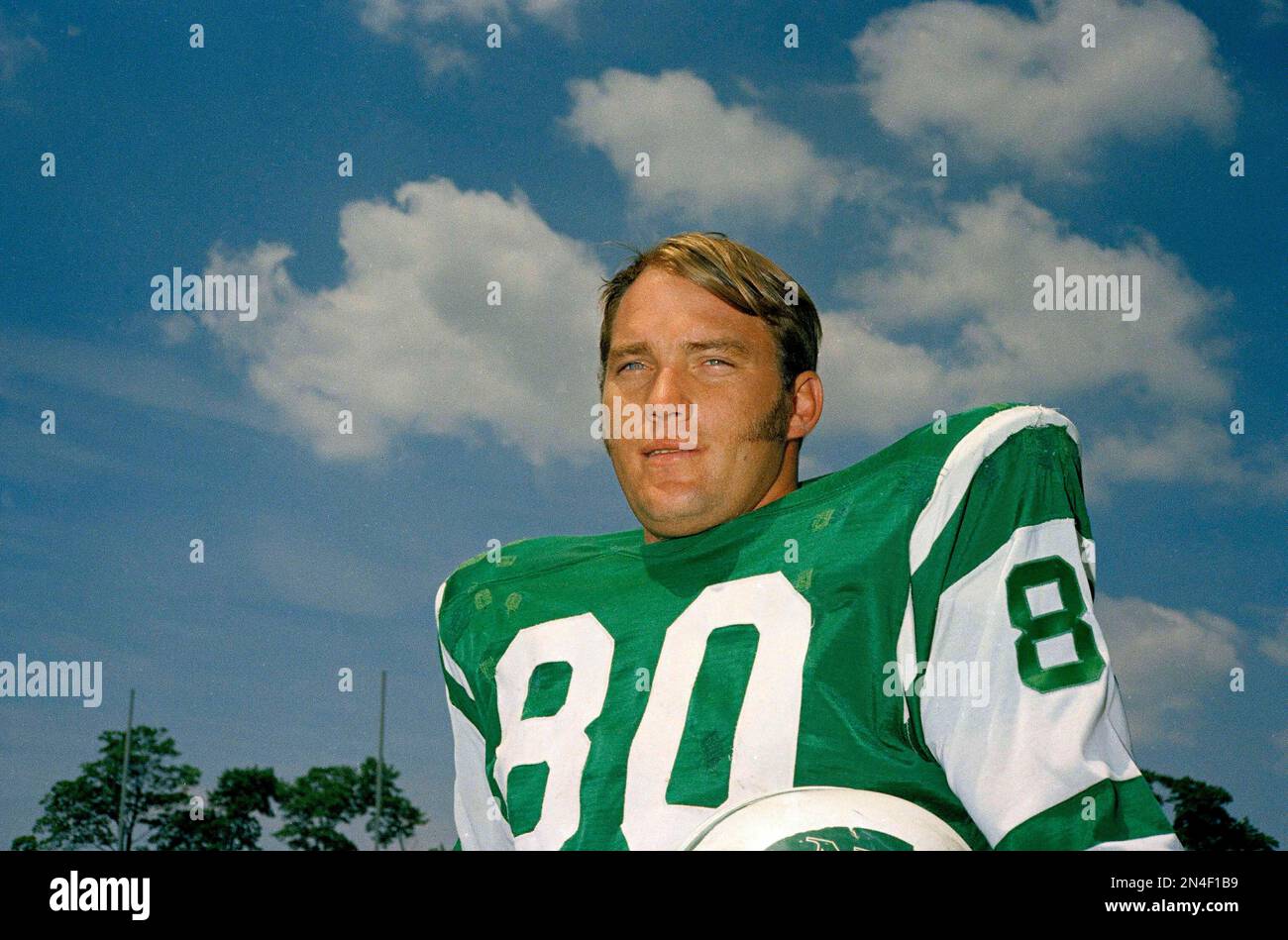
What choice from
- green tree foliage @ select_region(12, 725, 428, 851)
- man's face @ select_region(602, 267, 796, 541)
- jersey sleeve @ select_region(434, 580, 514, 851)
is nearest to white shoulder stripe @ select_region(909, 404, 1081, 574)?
man's face @ select_region(602, 267, 796, 541)

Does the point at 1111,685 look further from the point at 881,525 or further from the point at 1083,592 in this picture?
the point at 881,525

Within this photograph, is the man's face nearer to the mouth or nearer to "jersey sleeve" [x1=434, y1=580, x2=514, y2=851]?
the mouth

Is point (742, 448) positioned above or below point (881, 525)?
above

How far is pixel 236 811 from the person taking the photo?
126 feet

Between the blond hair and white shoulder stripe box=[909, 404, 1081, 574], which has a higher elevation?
the blond hair

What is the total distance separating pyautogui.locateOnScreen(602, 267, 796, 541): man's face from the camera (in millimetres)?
3145

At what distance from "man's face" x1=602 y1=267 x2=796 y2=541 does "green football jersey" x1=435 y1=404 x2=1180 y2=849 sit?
0.12 meters

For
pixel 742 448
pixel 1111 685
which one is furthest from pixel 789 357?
pixel 1111 685

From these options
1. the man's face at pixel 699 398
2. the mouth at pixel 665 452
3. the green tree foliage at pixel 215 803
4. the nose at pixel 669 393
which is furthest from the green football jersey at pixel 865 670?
the green tree foliage at pixel 215 803

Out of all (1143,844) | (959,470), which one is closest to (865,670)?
(959,470)

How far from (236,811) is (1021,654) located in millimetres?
40180

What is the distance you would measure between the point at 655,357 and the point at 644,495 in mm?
396
